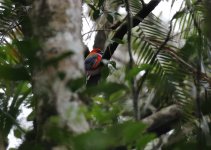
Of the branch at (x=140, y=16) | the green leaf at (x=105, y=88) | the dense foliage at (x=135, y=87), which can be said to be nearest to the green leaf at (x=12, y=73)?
the dense foliage at (x=135, y=87)

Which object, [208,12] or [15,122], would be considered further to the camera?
[15,122]

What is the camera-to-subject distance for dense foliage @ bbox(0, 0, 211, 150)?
4.96ft

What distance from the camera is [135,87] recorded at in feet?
6.07

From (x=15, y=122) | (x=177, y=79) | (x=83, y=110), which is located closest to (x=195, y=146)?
(x=83, y=110)

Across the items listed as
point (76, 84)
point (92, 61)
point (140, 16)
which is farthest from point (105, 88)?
point (92, 61)

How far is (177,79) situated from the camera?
2854mm

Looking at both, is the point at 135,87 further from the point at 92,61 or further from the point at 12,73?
the point at 92,61

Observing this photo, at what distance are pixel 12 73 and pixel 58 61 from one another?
170 millimetres

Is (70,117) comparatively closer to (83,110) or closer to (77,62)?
(83,110)

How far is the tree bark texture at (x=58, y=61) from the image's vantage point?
5.35 feet

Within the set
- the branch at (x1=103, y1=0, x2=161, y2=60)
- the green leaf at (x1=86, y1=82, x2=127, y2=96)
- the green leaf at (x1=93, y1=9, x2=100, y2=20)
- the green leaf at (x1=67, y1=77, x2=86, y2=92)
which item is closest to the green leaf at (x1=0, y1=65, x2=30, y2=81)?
the green leaf at (x1=67, y1=77, x2=86, y2=92)

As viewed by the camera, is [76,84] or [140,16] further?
[140,16]

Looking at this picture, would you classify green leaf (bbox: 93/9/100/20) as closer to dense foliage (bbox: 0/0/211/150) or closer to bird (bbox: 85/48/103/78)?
dense foliage (bbox: 0/0/211/150)

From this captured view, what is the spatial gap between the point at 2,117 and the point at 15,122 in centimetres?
25
